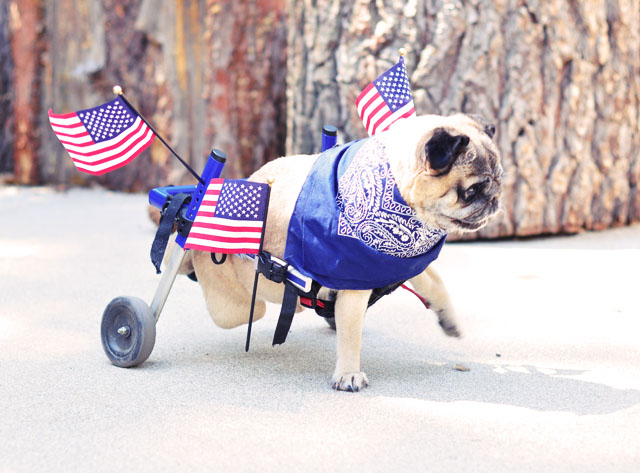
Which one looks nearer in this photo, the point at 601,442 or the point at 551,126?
the point at 601,442

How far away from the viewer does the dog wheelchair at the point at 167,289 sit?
2.34 metres

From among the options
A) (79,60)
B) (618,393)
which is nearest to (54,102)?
(79,60)

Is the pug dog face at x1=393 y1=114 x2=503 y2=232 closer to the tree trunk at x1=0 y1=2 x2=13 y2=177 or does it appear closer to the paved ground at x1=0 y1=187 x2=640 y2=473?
the paved ground at x1=0 y1=187 x2=640 y2=473

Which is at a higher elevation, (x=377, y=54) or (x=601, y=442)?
(x=377, y=54)

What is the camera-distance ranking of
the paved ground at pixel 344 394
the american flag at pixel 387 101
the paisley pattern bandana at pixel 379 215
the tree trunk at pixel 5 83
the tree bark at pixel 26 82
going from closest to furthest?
the paved ground at pixel 344 394
the paisley pattern bandana at pixel 379 215
the american flag at pixel 387 101
the tree bark at pixel 26 82
the tree trunk at pixel 5 83

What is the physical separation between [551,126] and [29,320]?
288 cm

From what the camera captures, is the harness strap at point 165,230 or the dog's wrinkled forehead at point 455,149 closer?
the dog's wrinkled forehead at point 455,149

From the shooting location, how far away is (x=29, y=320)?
306 cm

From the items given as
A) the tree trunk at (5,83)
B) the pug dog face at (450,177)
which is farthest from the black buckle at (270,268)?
the tree trunk at (5,83)

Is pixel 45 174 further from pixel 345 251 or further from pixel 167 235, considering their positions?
pixel 345 251

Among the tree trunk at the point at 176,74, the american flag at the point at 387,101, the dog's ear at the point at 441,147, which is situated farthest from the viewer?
the tree trunk at the point at 176,74

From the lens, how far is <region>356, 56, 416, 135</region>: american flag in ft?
8.40

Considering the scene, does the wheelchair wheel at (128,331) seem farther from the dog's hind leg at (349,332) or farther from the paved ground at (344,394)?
the dog's hind leg at (349,332)

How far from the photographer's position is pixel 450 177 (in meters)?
2.13
